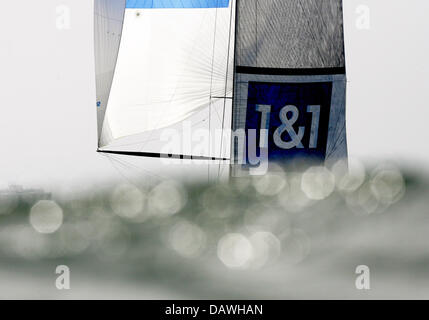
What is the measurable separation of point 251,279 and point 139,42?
4.35m

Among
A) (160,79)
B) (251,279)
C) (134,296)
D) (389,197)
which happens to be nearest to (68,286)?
(134,296)

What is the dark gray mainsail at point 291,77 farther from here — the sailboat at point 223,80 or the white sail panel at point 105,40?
the white sail panel at point 105,40

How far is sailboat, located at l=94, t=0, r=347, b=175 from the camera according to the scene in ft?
28.9

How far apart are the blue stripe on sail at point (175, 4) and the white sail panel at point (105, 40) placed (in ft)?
0.72

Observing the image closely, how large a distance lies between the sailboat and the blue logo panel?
0.01 m

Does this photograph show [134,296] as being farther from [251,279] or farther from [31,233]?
[31,233]

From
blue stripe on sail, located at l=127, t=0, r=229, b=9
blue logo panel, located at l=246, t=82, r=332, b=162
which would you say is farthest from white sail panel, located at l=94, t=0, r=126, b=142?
blue logo panel, located at l=246, t=82, r=332, b=162

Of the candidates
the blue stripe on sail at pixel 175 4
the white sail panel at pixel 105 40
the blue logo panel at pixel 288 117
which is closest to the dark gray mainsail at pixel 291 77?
the blue logo panel at pixel 288 117

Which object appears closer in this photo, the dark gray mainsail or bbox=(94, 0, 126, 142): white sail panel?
the dark gray mainsail

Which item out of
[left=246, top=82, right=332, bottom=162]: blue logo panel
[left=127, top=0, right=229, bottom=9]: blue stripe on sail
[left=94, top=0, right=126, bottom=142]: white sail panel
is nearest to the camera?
[left=246, top=82, right=332, bottom=162]: blue logo panel

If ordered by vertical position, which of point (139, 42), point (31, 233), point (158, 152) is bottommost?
point (31, 233)

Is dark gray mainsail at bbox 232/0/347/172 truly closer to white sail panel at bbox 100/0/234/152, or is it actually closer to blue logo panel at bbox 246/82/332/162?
blue logo panel at bbox 246/82/332/162

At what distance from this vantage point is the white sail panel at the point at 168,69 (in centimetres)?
893

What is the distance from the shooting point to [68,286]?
627 centimetres
